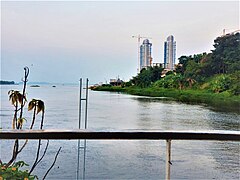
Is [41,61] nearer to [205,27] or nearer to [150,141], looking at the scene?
[205,27]

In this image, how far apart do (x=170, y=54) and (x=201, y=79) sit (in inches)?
19.5

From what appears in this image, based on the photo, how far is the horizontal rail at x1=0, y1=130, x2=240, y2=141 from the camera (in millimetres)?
858

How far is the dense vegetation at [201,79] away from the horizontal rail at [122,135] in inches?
75.9

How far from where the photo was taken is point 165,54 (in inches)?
134

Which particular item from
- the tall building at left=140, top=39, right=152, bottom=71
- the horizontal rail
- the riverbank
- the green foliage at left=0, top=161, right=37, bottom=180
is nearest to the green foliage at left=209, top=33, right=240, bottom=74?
the riverbank

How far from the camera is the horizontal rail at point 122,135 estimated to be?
2.82 ft

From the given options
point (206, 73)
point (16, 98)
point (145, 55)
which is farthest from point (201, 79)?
point (16, 98)

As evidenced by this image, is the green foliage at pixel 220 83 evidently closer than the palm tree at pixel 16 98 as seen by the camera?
No

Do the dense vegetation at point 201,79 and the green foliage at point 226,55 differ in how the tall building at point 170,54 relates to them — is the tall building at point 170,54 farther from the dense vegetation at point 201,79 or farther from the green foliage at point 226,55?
the green foliage at point 226,55

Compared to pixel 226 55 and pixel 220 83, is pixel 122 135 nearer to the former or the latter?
pixel 226 55

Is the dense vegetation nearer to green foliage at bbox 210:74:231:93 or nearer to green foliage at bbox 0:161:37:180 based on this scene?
green foliage at bbox 210:74:231:93

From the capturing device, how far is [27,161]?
1202 mm

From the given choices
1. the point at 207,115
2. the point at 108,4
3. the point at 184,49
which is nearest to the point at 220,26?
the point at 184,49

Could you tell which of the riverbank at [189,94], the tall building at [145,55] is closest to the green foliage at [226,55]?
the riverbank at [189,94]
